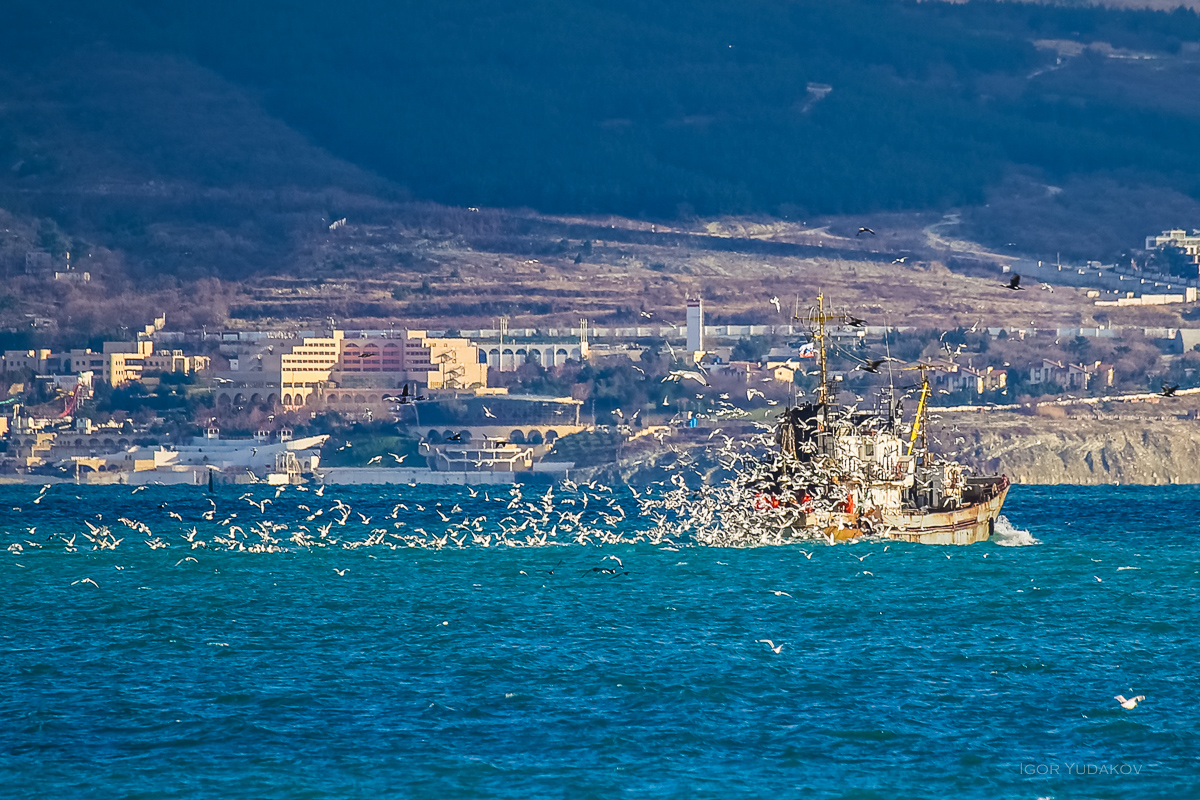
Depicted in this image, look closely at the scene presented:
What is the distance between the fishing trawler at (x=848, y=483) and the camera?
9712cm

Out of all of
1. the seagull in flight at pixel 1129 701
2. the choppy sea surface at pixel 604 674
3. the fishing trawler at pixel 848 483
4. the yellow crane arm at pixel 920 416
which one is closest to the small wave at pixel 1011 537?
the choppy sea surface at pixel 604 674

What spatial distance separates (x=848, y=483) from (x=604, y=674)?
40.3 metres

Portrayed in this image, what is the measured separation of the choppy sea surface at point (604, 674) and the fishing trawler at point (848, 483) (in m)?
1.60

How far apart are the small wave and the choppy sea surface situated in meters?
3.96

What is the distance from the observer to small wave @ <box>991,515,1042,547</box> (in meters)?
110

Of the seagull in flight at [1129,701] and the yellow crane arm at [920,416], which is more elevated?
the yellow crane arm at [920,416]

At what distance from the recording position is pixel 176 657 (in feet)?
210

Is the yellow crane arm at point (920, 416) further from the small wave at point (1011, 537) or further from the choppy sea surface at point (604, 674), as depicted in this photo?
the small wave at point (1011, 537)

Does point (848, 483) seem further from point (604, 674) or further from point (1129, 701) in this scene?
point (1129, 701)

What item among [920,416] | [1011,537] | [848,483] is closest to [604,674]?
[848,483]

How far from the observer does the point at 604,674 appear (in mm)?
59156

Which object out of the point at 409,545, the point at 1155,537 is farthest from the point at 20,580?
the point at 1155,537

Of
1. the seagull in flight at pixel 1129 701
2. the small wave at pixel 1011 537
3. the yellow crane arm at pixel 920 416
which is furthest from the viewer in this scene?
the small wave at pixel 1011 537

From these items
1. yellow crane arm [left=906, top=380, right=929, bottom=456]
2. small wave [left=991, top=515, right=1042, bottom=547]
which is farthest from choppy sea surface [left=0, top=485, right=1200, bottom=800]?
yellow crane arm [left=906, top=380, right=929, bottom=456]
